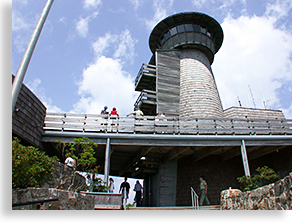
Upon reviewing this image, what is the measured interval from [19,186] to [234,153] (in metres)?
11.3

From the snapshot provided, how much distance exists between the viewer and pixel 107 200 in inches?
282

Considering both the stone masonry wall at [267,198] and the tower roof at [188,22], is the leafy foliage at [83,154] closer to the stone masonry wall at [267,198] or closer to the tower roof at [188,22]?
the stone masonry wall at [267,198]

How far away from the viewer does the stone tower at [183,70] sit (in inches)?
652

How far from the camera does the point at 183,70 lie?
1819cm

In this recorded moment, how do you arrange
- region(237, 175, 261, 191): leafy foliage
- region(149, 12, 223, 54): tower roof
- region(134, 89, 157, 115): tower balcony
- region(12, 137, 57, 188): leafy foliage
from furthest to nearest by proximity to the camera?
region(149, 12, 223, 54): tower roof < region(134, 89, 157, 115): tower balcony < region(237, 175, 261, 191): leafy foliage < region(12, 137, 57, 188): leafy foliage

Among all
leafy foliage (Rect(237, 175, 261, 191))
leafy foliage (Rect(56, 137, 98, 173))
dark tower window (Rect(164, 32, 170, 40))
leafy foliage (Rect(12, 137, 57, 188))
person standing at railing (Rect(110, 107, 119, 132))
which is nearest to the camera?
leafy foliage (Rect(12, 137, 57, 188))

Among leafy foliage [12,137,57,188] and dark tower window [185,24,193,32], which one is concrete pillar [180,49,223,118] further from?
leafy foliage [12,137,57,188]

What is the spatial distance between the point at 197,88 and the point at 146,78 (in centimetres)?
433

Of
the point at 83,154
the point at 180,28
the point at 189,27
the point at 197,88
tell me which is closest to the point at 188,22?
the point at 189,27

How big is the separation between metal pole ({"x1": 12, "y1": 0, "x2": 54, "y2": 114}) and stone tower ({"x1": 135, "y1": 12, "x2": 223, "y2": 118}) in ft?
37.8

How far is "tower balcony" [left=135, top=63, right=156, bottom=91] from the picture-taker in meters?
17.9

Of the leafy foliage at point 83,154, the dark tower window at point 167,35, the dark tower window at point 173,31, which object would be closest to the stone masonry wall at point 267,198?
the leafy foliage at point 83,154

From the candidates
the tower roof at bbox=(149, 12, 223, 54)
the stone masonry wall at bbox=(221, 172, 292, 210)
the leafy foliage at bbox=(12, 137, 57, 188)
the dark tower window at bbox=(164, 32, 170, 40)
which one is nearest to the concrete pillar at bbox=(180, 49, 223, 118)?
the tower roof at bbox=(149, 12, 223, 54)
